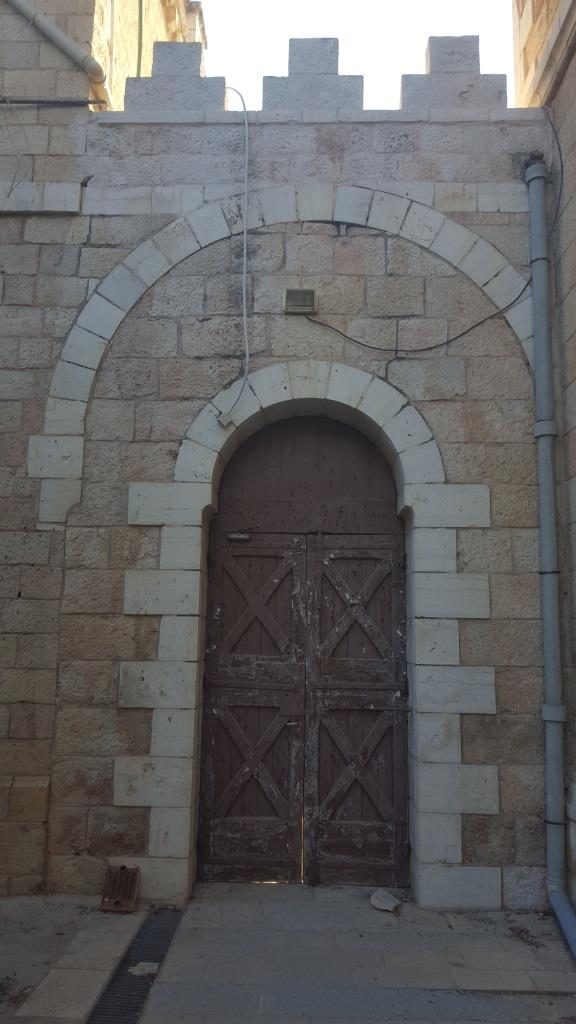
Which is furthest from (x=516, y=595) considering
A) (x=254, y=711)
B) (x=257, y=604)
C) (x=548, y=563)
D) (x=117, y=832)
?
(x=117, y=832)

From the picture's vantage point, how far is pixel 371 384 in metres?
4.59

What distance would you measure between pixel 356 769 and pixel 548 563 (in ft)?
5.43

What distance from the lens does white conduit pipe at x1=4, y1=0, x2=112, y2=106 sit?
4.91m

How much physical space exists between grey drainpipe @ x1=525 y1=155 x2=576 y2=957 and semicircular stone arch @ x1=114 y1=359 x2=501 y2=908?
1.00 feet

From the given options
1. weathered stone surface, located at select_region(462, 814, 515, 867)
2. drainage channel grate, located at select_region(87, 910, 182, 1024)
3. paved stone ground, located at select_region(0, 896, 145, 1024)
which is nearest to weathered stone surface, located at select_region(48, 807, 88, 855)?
paved stone ground, located at select_region(0, 896, 145, 1024)

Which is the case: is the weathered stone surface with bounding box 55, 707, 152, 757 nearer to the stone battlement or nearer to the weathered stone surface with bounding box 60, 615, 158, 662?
the weathered stone surface with bounding box 60, 615, 158, 662

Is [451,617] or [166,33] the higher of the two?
[166,33]

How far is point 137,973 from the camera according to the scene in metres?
3.43

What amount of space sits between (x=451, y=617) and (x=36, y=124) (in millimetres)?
4075

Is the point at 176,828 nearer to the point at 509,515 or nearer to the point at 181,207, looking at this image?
the point at 509,515

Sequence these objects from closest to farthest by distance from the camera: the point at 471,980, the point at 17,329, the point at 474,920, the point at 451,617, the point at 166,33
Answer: the point at 471,980
the point at 474,920
the point at 451,617
the point at 17,329
the point at 166,33

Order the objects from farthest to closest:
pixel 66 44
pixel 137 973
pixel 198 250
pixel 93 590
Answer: pixel 66 44 → pixel 198 250 → pixel 93 590 → pixel 137 973

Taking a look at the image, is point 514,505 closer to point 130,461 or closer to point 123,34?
point 130,461

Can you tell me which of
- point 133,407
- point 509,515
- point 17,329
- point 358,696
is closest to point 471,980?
point 358,696
